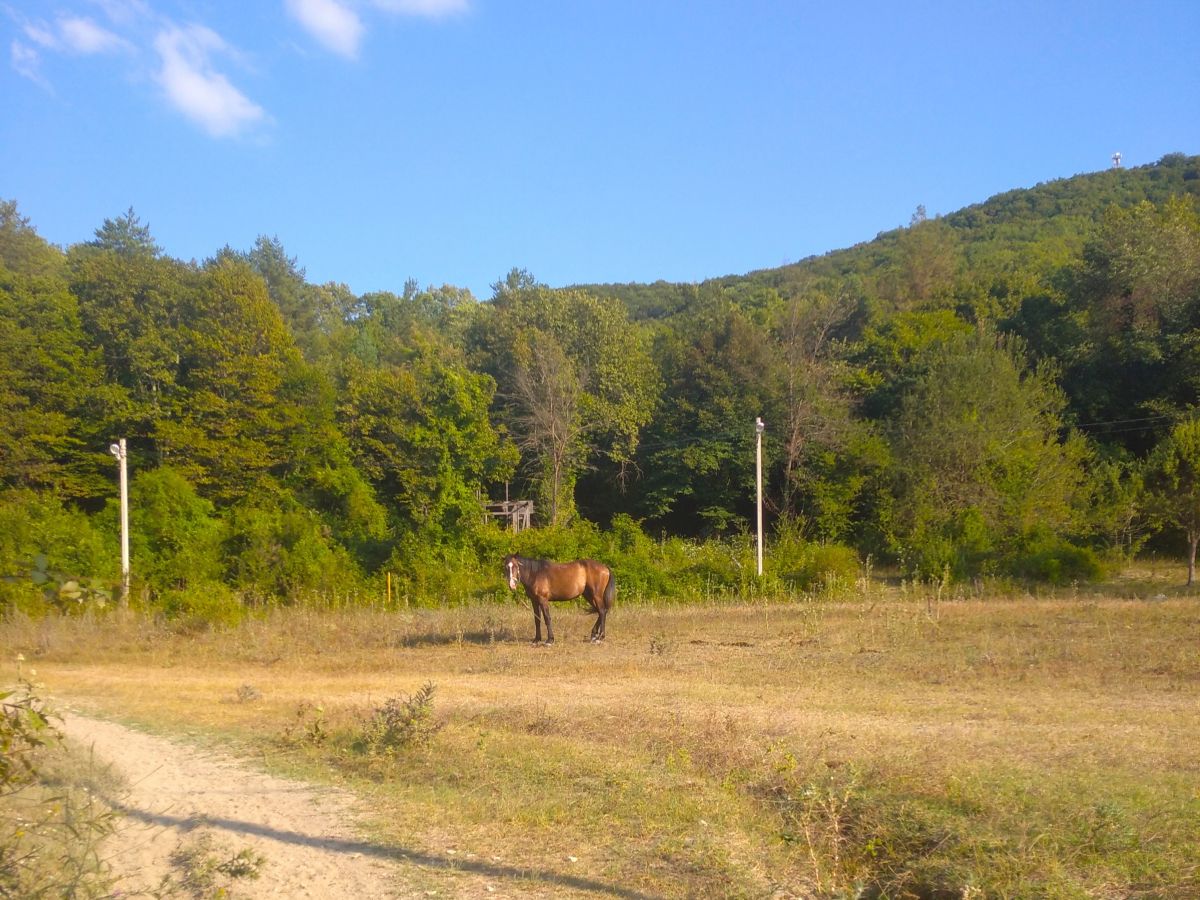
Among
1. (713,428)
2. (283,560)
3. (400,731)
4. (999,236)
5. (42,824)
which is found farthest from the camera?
(999,236)

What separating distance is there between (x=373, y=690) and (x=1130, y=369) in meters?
34.9

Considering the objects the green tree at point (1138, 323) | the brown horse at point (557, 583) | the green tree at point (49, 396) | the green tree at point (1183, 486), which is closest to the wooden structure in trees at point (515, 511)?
the green tree at point (49, 396)

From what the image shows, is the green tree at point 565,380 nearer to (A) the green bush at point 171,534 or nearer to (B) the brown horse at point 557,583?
(A) the green bush at point 171,534

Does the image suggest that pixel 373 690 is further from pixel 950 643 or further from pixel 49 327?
pixel 49 327

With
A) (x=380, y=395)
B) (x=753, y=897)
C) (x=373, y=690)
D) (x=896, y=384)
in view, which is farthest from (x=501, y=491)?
(x=753, y=897)

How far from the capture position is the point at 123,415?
33.5 meters

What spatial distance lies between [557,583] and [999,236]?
6780 cm

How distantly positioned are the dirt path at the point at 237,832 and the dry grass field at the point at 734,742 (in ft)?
0.98

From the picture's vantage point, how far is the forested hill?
201ft

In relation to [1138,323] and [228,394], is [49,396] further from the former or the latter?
[1138,323]

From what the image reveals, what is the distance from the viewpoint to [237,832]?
6211 mm

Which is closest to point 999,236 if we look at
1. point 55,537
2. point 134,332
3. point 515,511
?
point 515,511

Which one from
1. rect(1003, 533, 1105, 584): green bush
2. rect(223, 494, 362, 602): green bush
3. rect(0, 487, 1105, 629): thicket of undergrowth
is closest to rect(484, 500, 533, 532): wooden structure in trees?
rect(0, 487, 1105, 629): thicket of undergrowth

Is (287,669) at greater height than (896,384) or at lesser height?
lesser
